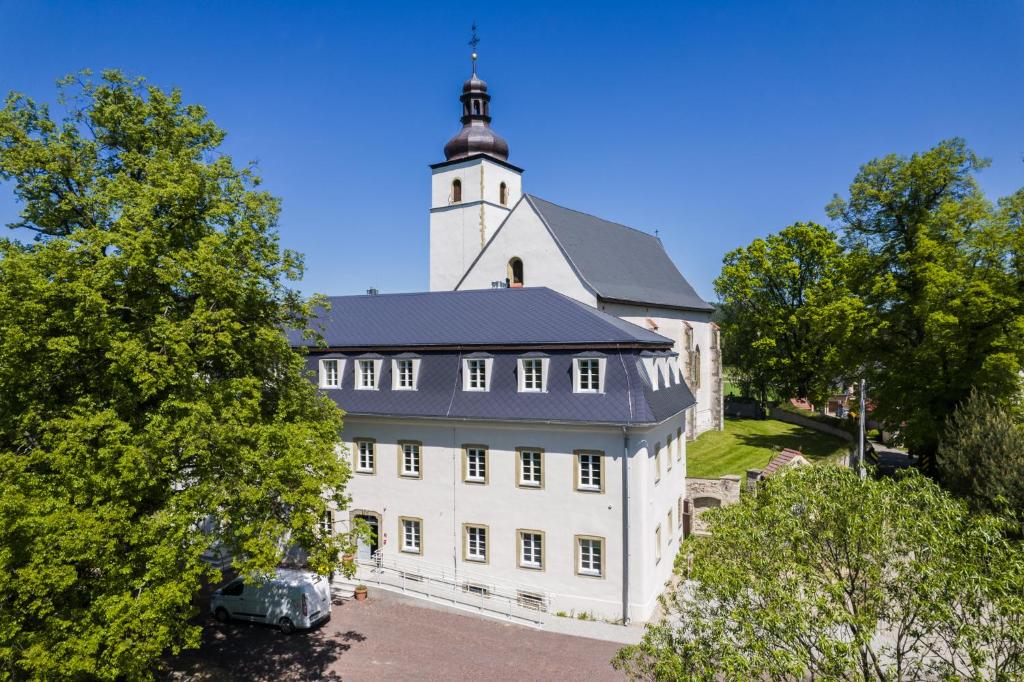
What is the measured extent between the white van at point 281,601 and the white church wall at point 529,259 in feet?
65.9

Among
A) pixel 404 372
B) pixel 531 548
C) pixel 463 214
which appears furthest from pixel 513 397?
pixel 463 214

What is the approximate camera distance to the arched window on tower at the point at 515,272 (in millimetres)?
37062

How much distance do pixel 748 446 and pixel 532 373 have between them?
26475mm

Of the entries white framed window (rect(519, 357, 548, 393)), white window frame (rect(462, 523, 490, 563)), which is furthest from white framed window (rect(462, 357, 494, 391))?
white window frame (rect(462, 523, 490, 563))

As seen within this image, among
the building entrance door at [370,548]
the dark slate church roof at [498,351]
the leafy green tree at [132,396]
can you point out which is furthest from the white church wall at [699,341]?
the leafy green tree at [132,396]

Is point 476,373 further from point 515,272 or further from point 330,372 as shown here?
point 515,272

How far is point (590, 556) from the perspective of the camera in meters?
22.0

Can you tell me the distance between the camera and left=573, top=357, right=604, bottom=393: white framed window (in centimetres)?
2219

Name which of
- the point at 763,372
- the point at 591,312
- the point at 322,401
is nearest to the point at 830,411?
the point at 763,372

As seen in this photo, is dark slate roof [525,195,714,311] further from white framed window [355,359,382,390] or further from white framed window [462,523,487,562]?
white framed window [462,523,487,562]

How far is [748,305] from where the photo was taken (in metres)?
54.9

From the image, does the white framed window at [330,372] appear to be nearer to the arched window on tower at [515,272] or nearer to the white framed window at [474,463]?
the white framed window at [474,463]

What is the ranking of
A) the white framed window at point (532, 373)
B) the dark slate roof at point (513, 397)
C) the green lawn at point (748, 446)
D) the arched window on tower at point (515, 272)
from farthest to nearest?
the green lawn at point (748, 446)
the arched window on tower at point (515, 272)
the white framed window at point (532, 373)
the dark slate roof at point (513, 397)

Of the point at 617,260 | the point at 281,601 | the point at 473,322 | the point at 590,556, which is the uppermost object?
the point at 617,260
